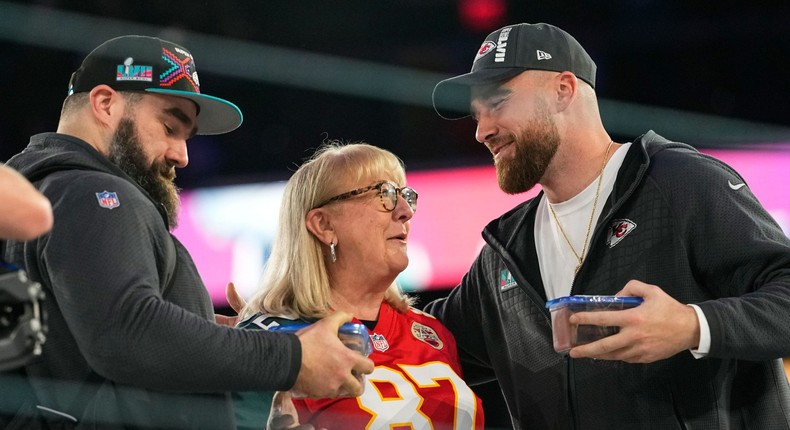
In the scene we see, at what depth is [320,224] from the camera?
2922 mm

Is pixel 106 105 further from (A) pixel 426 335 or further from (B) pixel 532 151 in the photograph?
(B) pixel 532 151

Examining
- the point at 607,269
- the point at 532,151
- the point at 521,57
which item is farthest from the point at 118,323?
the point at 521,57

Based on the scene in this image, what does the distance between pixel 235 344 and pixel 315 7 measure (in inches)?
151

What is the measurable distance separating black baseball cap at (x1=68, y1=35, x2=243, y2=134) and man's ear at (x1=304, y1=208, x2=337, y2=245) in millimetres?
538

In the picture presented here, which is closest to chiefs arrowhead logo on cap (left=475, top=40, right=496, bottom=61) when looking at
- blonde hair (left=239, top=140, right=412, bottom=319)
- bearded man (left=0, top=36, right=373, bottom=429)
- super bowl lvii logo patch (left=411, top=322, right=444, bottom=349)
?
blonde hair (left=239, top=140, right=412, bottom=319)

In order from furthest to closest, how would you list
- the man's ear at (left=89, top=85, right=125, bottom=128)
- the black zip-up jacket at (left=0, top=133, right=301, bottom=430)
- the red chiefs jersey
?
the red chiefs jersey, the man's ear at (left=89, top=85, right=125, bottom=128), the black zip-up jacket at (left=0, top=133, right=301, bottom=430)

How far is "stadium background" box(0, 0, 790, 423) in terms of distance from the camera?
4961 millimetres

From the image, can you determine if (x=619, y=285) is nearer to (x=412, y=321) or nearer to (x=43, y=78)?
(x=412, y=321)

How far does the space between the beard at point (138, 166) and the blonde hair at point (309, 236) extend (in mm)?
501

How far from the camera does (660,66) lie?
5.03 meters

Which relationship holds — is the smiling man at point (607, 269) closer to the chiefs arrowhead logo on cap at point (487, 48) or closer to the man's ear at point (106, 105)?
the chiefs arrowhead logo on cap at point (487, 48)

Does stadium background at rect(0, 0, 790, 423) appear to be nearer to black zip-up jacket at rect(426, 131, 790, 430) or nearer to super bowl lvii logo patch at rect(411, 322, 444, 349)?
super bowl lvii logo patch at rect(411, 322, 444, 349)

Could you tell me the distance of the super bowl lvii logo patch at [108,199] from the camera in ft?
6.40

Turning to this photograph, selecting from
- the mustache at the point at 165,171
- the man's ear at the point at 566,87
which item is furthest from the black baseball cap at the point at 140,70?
the man's ear at the point at 566,87
